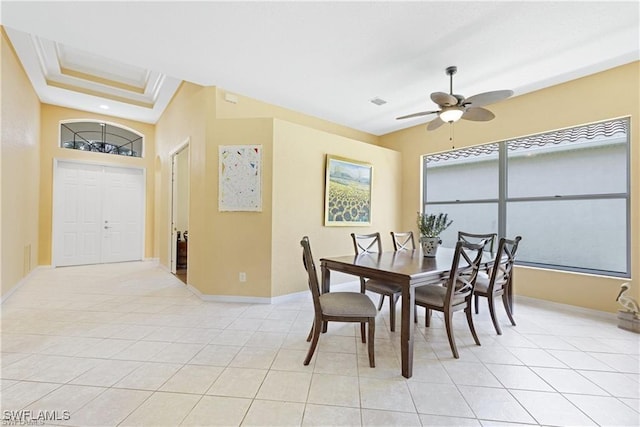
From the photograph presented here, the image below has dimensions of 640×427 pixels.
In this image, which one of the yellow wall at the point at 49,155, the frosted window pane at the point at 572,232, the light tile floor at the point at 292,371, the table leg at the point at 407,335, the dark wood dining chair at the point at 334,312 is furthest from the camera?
the yellow wall at the point at 49,155

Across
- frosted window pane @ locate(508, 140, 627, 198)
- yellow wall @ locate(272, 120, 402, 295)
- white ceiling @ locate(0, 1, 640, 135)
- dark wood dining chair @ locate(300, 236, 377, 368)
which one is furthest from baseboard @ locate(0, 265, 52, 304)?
frosted window pane @ locate(508, 140, 627, 198)

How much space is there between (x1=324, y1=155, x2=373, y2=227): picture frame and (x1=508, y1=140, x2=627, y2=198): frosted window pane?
2197 millimetres

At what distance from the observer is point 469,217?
465 cm

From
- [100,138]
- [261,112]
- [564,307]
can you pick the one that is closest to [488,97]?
[564,307]

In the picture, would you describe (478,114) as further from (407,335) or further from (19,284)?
(19,284)

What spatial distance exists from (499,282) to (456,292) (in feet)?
2.84

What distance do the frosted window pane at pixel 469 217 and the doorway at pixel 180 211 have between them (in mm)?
4509

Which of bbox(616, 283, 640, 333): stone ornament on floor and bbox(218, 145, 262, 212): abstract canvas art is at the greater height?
bbox(218, 145, 262, 212): abstract canvas art

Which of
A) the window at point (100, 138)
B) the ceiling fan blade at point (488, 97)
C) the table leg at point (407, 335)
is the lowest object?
the table leg at point (407, 335)

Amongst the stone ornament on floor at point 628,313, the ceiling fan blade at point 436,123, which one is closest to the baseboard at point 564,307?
the stone ornament on floor at point 628,313

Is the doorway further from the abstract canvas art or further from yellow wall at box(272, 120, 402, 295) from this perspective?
yellow wall at box(272, 120, 402, 295)

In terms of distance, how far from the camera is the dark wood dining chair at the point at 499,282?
2762 mm

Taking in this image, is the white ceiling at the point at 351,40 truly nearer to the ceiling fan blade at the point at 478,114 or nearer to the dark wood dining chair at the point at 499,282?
the ceiling fan blade at the point at 478,114

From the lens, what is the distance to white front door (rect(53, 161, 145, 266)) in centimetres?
564
